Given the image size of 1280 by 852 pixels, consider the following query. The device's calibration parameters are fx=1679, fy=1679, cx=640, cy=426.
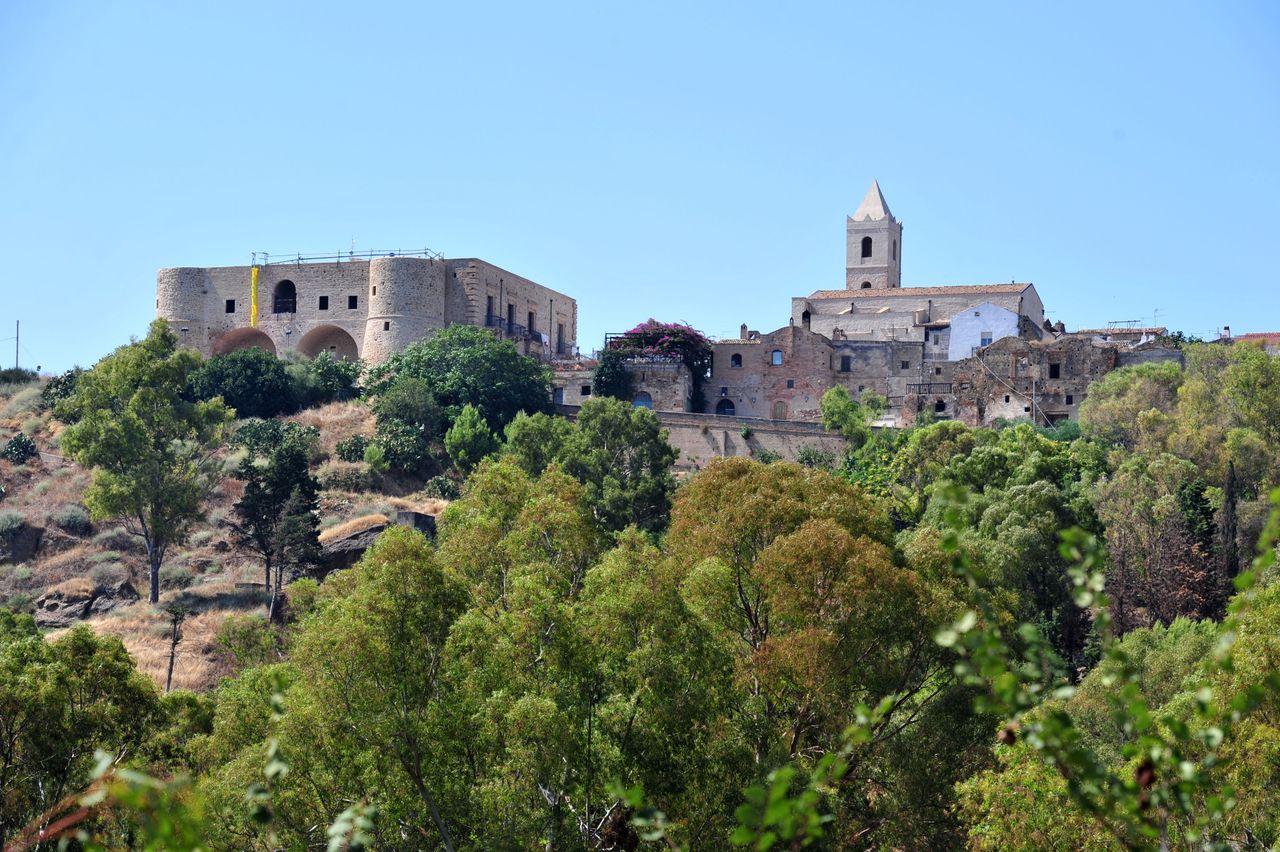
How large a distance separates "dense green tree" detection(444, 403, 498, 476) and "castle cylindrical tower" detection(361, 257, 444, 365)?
8762 millimetres

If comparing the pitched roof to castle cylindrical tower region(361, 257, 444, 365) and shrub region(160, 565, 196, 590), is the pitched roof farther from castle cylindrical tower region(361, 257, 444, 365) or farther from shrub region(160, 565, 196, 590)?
shrub region(160, 565, 196, 590)

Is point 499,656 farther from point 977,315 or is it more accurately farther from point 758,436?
point 977,315

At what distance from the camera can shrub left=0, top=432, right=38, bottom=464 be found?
49125 millimetres

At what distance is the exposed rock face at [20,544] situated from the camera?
42500mm

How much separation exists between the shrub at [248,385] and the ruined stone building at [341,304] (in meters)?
4.31

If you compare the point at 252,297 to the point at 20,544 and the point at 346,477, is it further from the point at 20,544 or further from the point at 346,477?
the point at 20,544

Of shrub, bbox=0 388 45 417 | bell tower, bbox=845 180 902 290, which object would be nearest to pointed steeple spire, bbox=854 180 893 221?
bell tower, bbox=845 180 902 290

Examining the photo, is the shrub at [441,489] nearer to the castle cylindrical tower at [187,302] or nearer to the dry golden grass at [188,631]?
the dry golden grass at [188,631]

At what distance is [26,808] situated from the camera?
769 inches

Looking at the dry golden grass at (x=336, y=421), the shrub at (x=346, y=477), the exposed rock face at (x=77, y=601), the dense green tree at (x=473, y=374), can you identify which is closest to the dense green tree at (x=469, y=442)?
the dense green tree at (x=473, y=374)

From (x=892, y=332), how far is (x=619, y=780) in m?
41.9

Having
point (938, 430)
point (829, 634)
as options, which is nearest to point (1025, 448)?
point (938, 430)

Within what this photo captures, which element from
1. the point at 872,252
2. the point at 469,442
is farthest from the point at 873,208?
the point at 469,442

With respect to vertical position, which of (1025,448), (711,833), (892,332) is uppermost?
(892,332)
